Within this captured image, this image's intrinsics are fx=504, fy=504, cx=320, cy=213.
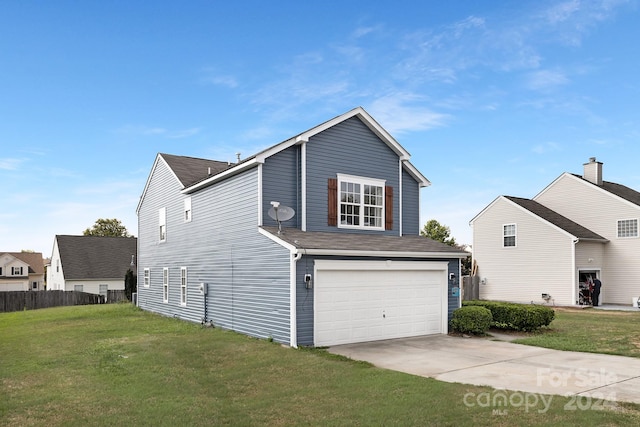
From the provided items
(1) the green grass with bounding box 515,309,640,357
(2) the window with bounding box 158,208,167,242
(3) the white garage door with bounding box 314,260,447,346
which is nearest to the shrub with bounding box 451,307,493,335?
(3) the white garage door with bounding box 314,260,447,346

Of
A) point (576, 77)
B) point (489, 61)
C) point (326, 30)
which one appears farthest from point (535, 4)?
point (326, 30)

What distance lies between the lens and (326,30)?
1939 centimetres

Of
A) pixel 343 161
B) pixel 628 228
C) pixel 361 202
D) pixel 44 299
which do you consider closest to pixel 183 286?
pixel 361 202

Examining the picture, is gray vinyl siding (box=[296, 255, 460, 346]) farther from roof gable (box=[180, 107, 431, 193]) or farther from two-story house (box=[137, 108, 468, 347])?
roof gable (box=[180, 107, 431, 193])

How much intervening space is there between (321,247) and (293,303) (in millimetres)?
1608

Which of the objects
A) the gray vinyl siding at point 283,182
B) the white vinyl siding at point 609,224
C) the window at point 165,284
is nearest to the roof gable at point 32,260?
the window at point 165,284

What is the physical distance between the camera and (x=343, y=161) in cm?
1645

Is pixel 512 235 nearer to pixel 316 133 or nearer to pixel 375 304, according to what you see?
pixel 375 304

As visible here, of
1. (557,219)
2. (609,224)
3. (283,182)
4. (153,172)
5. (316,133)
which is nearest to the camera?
(283,182)

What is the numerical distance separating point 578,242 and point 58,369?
85.2ft

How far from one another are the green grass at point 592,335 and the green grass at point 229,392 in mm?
6006

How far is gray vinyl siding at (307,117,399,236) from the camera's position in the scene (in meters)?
15.7

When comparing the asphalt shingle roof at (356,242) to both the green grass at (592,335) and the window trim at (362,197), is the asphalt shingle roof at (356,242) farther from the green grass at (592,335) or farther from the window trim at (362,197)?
the green grass at (592,335)

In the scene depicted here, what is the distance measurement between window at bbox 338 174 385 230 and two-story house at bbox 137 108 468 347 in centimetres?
4
